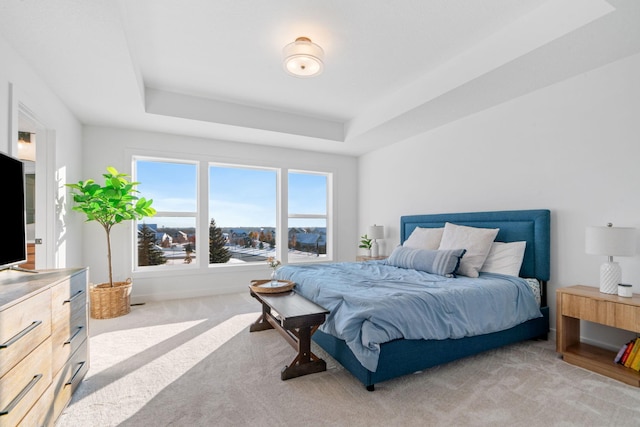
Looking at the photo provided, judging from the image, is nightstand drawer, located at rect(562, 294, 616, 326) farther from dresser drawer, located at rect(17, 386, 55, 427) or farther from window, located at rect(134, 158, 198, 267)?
window, located at rect(134, 158, 198, 267)

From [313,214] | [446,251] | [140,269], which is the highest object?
[313,214]

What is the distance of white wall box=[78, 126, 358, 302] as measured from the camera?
13.7 ft

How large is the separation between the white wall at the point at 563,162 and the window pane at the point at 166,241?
12.2 feet

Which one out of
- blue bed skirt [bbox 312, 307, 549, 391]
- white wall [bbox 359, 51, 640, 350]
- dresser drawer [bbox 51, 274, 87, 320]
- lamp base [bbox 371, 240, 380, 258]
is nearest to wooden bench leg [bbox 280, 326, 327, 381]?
blue bed skirt [bbox 312, 307, 549, 391]

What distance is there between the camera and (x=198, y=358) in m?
2.56

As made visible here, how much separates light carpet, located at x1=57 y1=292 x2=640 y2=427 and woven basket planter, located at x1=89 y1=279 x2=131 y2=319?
0.87 m

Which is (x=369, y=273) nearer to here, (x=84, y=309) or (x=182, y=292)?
(x=84, y=309)

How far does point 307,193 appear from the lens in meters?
5.82

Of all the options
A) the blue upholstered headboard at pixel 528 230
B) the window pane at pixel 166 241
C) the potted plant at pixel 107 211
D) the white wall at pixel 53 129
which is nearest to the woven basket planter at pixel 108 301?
the potted plant at pixel 107 211

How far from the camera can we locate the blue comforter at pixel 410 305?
204 cm

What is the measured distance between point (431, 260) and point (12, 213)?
336 centimetres

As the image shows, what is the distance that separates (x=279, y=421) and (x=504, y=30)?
330cm

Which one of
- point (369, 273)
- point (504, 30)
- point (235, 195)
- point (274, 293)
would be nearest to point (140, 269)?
point (235, 195)

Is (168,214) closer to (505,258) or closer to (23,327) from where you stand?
(23,327)
